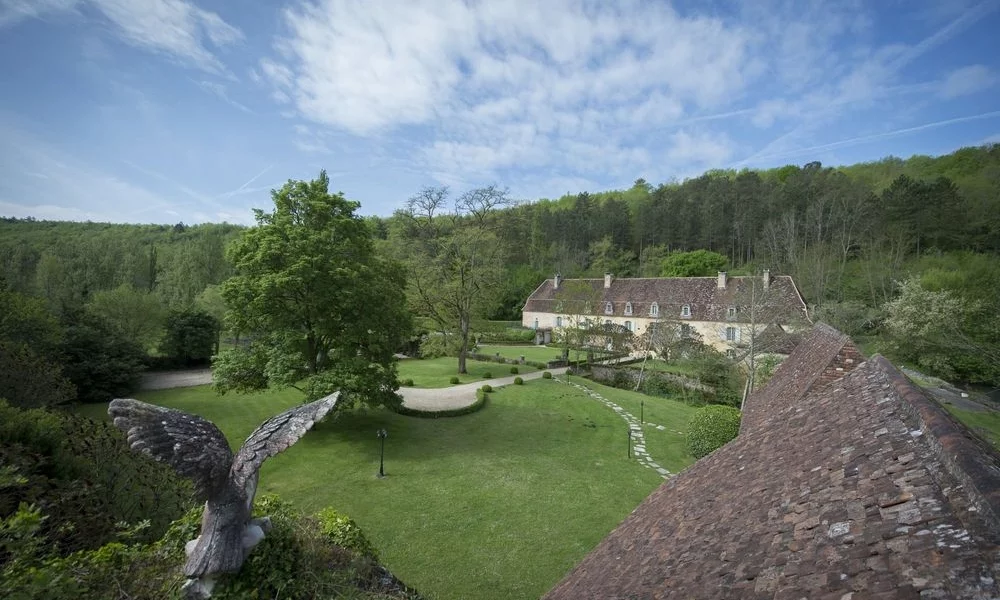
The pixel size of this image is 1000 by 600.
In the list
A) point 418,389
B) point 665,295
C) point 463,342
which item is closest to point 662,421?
point 418,389

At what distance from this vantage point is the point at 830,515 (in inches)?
142

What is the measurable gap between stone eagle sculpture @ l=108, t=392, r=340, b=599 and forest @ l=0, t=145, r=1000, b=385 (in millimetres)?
13532

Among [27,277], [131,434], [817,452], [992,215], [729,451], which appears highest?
[992,215]

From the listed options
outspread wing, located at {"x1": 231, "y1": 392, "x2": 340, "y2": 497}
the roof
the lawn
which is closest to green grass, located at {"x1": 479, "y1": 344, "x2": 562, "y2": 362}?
the roof

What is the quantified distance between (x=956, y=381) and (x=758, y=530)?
1412 inches

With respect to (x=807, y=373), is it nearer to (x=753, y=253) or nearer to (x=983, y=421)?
(x=983, y=421)

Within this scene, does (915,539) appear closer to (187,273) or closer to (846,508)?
(846,508)

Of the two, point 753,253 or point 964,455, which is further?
point 753,253

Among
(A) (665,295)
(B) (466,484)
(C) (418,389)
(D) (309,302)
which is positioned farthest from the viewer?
(A) (665,295)

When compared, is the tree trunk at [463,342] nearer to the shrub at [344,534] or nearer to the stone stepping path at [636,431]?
the stone stepping path at [636,431]

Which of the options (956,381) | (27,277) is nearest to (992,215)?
(956,381)

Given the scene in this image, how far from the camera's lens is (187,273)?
134 ft

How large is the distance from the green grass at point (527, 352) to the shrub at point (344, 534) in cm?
2955

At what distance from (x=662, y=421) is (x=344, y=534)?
714 inches
